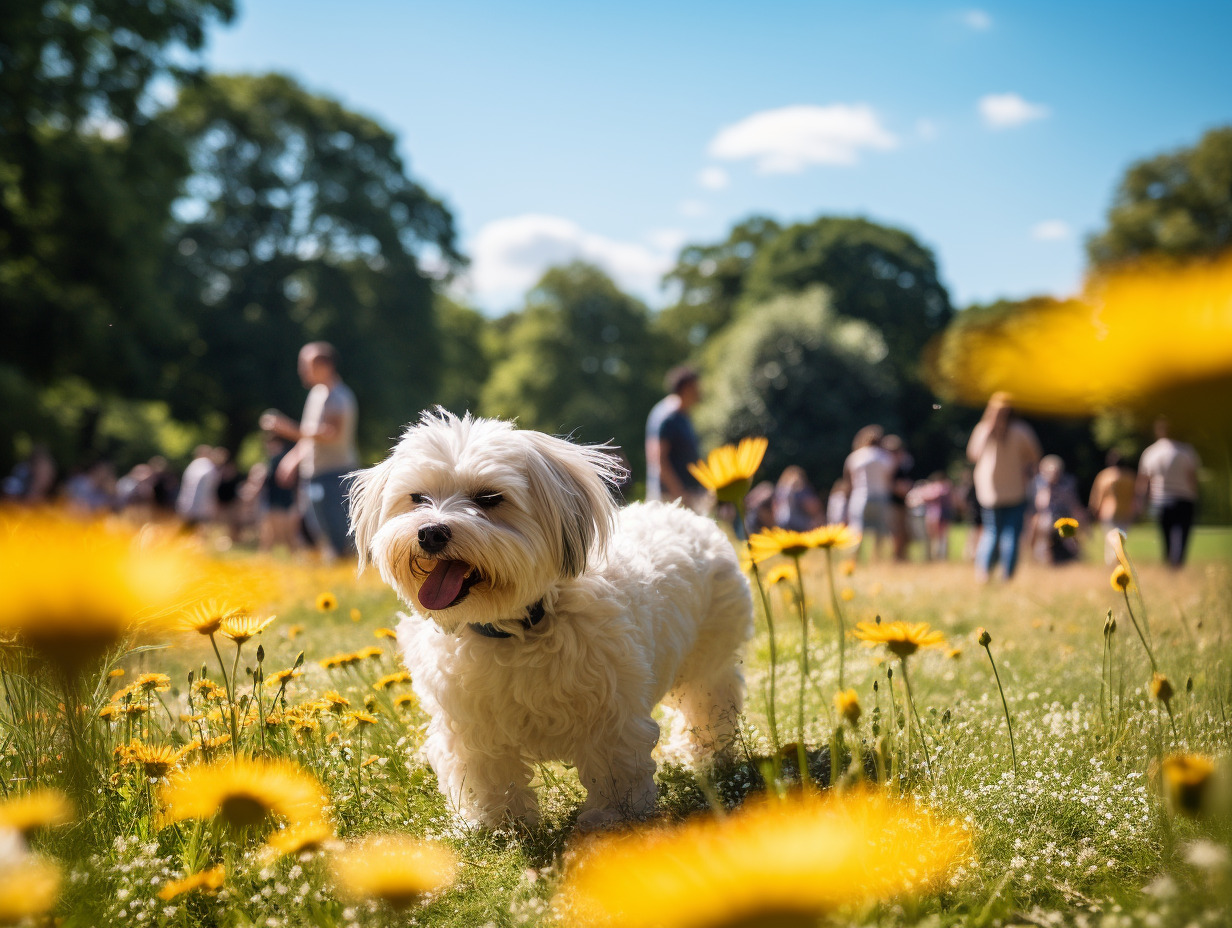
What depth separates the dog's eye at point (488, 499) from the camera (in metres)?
3.16

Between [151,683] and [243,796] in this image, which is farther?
[151,683]

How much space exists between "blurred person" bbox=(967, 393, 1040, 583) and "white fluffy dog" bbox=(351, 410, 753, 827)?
7.18 m

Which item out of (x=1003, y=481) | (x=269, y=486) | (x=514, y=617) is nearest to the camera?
(x=514, y=617)

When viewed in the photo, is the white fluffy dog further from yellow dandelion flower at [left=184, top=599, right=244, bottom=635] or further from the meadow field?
yellow dandelion flower at [left=184, top=599, right=244, bottom=635]

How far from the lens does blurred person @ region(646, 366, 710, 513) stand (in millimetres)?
8578

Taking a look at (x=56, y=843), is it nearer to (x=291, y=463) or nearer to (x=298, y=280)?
(x=291, y=463)

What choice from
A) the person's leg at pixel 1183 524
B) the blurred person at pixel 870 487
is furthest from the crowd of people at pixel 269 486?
the person's leg at pixel 1183 524

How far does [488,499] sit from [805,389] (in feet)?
114

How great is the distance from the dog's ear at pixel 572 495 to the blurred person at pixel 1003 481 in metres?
7.10

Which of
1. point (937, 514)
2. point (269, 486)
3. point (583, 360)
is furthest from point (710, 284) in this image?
point (269, 486)

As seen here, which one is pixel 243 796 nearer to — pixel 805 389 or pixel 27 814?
pixel 27 814

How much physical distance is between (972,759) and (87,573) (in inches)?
117

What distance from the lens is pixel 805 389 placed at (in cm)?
3672

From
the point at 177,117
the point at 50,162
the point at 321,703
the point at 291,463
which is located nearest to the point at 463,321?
the point at 177,117
